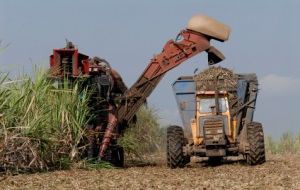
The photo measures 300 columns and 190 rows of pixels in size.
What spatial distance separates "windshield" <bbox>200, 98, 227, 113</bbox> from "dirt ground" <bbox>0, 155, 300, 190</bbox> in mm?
2405

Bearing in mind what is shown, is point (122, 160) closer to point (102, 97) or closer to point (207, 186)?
point (102, 97)

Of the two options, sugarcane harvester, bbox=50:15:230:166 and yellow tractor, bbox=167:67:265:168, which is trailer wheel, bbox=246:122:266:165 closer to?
yellow tractor, bbox=167:67:265:168

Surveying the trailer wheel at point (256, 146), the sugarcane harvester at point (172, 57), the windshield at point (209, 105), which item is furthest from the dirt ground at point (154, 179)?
the sugarcane harvester at point (172, 57)

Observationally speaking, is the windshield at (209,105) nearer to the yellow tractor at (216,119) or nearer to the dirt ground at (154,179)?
the yellow tractor at (216,119)

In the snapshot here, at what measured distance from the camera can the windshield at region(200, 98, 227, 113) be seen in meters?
16.6

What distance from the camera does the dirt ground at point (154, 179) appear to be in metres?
10.8

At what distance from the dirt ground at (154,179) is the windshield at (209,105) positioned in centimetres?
241

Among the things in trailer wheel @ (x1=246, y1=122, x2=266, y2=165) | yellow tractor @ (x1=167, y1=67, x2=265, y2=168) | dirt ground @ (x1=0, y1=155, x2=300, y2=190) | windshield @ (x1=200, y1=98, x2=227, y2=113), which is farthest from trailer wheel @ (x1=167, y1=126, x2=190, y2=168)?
trailer wheel @ (x1=246, y1=122, x2=266, y2=165)

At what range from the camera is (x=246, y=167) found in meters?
15.3

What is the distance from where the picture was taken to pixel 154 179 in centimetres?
1225

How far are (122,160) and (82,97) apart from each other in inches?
93.6

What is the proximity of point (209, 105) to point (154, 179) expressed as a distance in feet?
15.8

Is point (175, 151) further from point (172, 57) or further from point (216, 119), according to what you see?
point (172, 57)

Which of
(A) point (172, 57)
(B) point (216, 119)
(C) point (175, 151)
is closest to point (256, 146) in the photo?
(B) point (216, 119)
